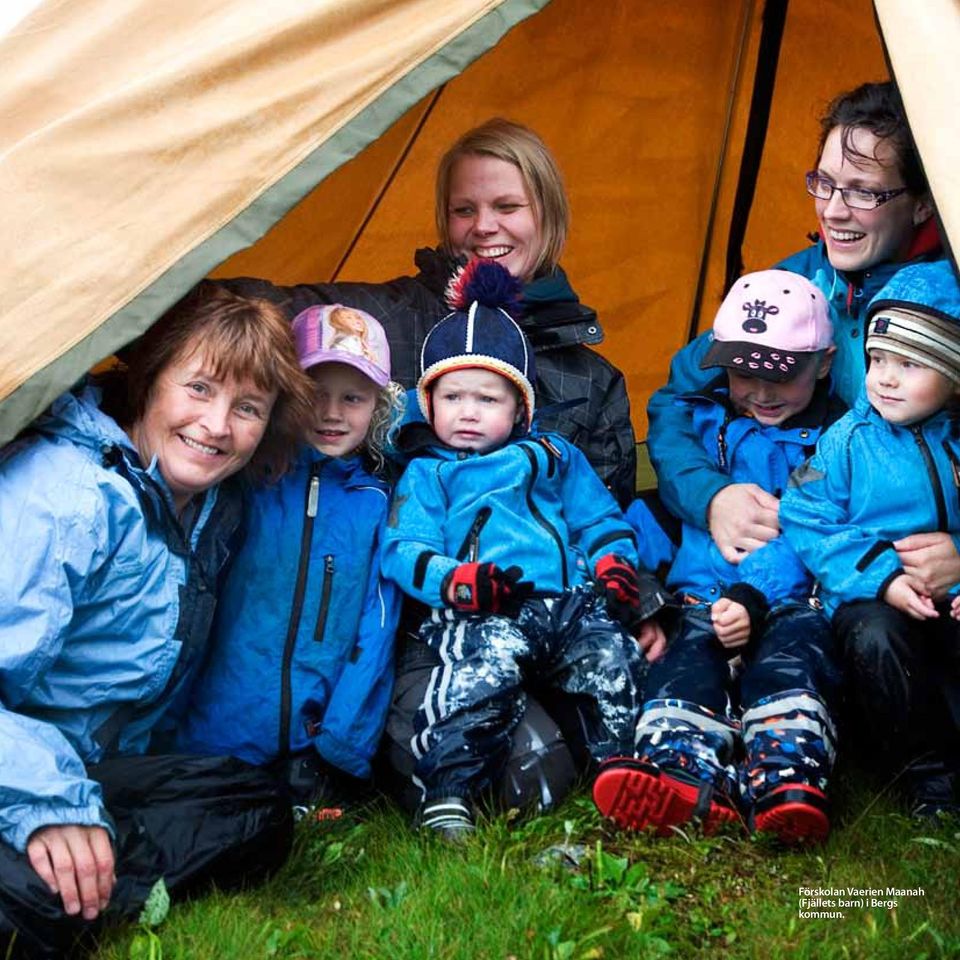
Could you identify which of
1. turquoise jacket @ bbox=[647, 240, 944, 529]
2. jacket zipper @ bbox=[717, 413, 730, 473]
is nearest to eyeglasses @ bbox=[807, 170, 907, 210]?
turquoise jacket @ bbox=[647, 240, 944, 529]

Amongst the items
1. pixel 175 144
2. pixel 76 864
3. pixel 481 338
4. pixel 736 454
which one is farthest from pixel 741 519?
pixel 76 864

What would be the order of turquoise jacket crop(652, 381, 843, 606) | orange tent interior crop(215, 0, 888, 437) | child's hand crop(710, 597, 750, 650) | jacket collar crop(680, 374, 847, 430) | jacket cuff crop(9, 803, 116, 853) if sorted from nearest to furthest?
jacket cuff crop(9, 803, 116, 853) < child's hand crop(710, 597, 750, 650) < turquoise jacket crop(652, 381, 843, 606) < jacket collar crop(680, 374, 847, 430) < orange tent interior crop(215, 0, 888, 437)

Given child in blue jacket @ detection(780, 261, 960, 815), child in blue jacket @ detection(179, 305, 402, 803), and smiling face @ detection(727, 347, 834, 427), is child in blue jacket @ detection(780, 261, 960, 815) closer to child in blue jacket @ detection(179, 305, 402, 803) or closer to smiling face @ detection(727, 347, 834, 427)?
smiling face @ detection(727, 347, 834, 427)

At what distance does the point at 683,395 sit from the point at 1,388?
7.04ft

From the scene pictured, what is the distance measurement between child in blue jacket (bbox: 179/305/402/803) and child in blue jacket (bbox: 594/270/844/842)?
2.34 ft

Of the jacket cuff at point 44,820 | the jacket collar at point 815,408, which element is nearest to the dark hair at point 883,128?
the jacket collar at point 815,408

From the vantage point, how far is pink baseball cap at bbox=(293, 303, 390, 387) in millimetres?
3891

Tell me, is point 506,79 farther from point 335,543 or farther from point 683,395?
point 335,543

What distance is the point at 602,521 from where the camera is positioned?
4.21m

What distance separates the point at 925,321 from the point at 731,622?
0.89 metres

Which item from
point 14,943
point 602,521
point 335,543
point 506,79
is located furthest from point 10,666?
point 506,79

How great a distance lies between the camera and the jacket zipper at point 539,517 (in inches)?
160

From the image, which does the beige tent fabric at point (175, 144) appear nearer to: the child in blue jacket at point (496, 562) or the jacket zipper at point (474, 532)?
the child in blue jacket at point (496, 562)

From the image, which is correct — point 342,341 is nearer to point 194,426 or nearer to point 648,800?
point 194,426
